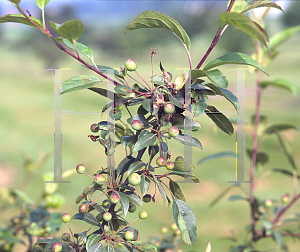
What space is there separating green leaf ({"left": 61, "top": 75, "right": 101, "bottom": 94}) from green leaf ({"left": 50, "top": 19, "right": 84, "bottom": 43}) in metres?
0.04

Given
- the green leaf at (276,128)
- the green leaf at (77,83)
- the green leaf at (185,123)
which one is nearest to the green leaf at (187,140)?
the green leaf at (185,123)

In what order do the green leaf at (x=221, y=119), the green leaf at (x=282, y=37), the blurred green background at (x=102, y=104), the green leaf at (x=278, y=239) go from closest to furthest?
the green leaf at (x=221, y=119), the green leaf at (x=278, y=239), the green leaf at (x=282, y=37), the blurred green background at (x=102, y=104)

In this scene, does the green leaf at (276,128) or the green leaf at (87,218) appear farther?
the green leaf at (276,128)

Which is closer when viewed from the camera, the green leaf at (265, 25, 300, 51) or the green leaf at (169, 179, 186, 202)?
the green leaf at (169, 179, 186, 202)

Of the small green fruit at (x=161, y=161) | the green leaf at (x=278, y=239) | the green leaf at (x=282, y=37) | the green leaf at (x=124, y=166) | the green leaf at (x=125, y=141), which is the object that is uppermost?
the green leaf at (x=282, y=37)

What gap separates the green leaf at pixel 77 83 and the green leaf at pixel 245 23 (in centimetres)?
16

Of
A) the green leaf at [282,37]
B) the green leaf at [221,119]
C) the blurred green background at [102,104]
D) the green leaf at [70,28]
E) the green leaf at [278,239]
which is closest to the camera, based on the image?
the green leaf at [70,28]

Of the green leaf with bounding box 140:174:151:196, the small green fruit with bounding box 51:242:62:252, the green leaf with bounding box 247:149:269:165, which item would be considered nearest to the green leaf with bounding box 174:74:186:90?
the green leaf with bounding box 140:174:151:196

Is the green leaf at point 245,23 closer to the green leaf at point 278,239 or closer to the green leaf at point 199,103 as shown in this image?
the green leaf at point 199,103

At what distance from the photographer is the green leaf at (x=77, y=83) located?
1.03ft

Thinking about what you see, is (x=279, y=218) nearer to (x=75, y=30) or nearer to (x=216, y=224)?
(x=75, y=30)

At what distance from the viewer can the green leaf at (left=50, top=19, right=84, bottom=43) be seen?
0.92ft

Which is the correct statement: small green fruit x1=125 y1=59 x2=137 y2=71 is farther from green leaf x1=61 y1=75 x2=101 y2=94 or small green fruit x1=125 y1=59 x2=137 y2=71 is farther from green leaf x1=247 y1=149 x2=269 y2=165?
green leaf x1=247 y1=149 x2=269 y2=165

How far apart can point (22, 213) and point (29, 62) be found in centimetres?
533
